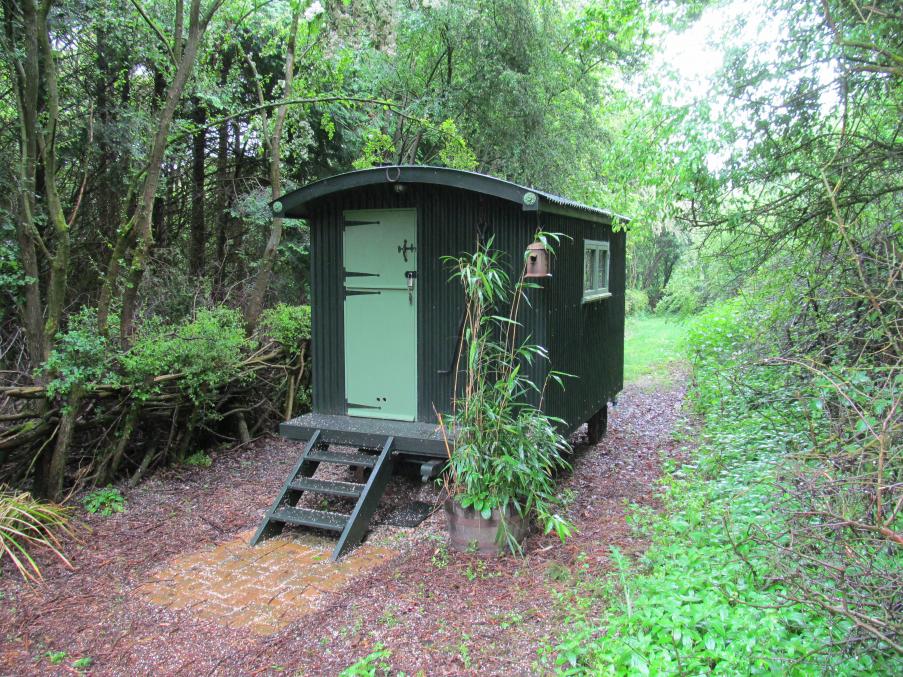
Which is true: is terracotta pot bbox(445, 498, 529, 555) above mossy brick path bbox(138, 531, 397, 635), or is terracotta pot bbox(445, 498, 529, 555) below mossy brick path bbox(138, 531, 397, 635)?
above

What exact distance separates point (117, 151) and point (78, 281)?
1.61 m

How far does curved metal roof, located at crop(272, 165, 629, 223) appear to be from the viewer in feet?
14.2

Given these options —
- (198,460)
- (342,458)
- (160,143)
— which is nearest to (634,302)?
(198,460)

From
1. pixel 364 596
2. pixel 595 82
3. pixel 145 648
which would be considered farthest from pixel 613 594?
pixel 595 82

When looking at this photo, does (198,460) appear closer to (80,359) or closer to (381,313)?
(80,359)

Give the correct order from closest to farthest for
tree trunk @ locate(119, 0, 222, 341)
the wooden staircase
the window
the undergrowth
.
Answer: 1. the undergrowth
2. the wooden staircase
3. tree trunk @ locate(119, 0, 222, 341)
4. the window

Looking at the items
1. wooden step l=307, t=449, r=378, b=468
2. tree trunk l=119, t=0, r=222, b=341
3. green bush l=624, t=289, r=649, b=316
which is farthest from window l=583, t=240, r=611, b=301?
green bush l=624, t=289, r=649, b=316

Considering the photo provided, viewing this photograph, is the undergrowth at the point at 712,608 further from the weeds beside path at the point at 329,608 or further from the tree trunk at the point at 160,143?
the tree trunk at the point at 160,143

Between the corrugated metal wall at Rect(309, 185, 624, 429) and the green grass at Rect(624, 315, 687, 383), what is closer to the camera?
the corrugated metal wall at Rect(309, 185, 624, 429)

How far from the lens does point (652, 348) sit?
14.6m

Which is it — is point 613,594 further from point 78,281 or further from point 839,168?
point 78,281

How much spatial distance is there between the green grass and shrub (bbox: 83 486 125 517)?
7.30 meters

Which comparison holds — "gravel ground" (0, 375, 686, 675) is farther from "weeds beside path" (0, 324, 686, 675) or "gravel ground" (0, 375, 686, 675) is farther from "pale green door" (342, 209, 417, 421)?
"pale green door" (342, 209, 417, 421)

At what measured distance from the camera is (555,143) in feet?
32.3
